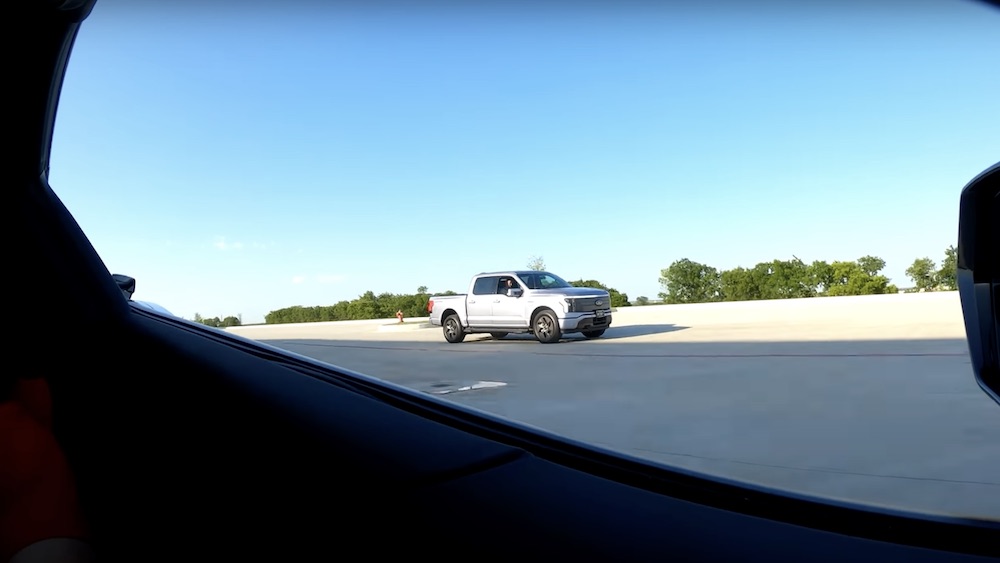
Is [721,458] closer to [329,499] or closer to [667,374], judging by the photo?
[329,499]

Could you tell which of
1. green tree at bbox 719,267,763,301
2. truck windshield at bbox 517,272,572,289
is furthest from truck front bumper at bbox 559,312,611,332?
green tree at bbox 719,267,763,301

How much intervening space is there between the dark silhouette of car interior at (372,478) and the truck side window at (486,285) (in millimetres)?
9078

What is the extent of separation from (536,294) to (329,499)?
365 inches

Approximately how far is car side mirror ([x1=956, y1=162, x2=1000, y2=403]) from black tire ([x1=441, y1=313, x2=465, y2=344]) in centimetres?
1028

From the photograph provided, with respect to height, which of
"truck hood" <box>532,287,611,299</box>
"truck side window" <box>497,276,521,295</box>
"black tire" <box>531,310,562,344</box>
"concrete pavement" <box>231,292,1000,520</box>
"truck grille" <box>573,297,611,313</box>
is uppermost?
"truck side window" <box>497,276,521,295</box>

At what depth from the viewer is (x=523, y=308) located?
10.5m

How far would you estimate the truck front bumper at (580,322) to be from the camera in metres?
9.98

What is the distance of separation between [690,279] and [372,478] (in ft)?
53.9

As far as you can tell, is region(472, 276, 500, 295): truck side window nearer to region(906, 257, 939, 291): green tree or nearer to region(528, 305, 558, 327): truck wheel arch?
region(528, 305, 558, 327): truck wheel arch

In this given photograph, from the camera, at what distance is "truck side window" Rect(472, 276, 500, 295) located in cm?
1096

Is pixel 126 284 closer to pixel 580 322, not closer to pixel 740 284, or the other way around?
pixel 580 322

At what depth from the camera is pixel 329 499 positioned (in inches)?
46.0

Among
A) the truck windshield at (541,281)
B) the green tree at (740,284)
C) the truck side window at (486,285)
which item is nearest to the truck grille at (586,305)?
the truck windshield at (541,281)

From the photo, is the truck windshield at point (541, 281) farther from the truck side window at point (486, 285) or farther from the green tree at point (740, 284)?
the green tree at point (740, 284)
